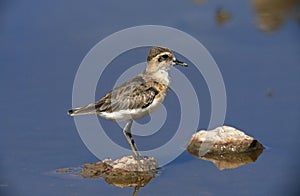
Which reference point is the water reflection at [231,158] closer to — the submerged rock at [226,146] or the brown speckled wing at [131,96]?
the submerged rock at [226,146]

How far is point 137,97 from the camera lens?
11.8m

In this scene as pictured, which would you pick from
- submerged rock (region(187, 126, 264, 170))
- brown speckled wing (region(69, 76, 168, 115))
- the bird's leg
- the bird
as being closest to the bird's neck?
the bird

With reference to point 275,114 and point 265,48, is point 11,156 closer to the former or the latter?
point 275,114

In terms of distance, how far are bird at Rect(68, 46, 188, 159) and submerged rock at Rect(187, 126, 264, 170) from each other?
3.30 feet

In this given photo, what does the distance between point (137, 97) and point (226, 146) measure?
1652mm

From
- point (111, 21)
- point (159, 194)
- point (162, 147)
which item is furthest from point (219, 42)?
point (159, 194)

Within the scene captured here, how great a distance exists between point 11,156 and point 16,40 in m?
3.94

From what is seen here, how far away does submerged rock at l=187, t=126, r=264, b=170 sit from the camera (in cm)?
1237

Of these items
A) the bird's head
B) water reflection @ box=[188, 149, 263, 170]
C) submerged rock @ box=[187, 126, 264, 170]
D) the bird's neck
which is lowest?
water reflection @ box=[188, 149, 263, 170]

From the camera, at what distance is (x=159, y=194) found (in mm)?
11234

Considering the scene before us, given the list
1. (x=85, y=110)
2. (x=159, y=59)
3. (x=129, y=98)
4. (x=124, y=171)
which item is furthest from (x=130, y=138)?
(x=159, y=59)

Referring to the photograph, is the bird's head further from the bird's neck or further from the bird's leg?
the bird's leg

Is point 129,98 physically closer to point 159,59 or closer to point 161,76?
point 161,76

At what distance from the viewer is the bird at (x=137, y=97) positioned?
11742 mm
